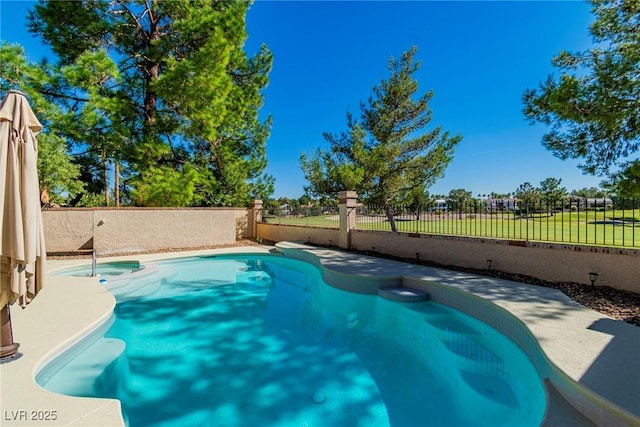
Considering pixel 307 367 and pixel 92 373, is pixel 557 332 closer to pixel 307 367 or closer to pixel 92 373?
pixel 307 367

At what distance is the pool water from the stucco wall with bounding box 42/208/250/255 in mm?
7655

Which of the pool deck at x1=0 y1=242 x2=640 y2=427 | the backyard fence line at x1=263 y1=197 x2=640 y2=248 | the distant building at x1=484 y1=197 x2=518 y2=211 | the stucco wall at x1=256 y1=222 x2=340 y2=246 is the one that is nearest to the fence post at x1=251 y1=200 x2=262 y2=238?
the stucco wall at x1=256 y1=222 x2=340 y2=246

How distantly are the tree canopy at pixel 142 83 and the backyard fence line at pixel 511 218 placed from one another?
22.1 feet

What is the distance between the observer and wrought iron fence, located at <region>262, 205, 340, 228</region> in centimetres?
1312

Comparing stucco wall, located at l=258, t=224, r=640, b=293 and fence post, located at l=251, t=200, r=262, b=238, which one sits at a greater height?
fence post, located at l=251, t=200, r=262, b=238

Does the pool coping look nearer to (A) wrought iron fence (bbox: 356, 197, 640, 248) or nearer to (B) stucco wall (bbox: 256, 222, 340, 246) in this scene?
(A) wrought iron fence (bbox: 356, 197, 640, 248)

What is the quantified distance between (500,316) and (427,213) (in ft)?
16.5

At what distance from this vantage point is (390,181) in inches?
496

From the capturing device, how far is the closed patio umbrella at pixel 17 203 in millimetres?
2896

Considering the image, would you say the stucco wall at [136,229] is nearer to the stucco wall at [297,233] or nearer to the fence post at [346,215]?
the stucco wall at [297,233]

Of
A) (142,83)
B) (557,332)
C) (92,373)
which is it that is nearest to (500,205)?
(557,332)

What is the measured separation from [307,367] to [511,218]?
26.9ft

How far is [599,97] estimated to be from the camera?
5059mm

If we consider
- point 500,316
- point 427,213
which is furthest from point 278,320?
point 427,213
